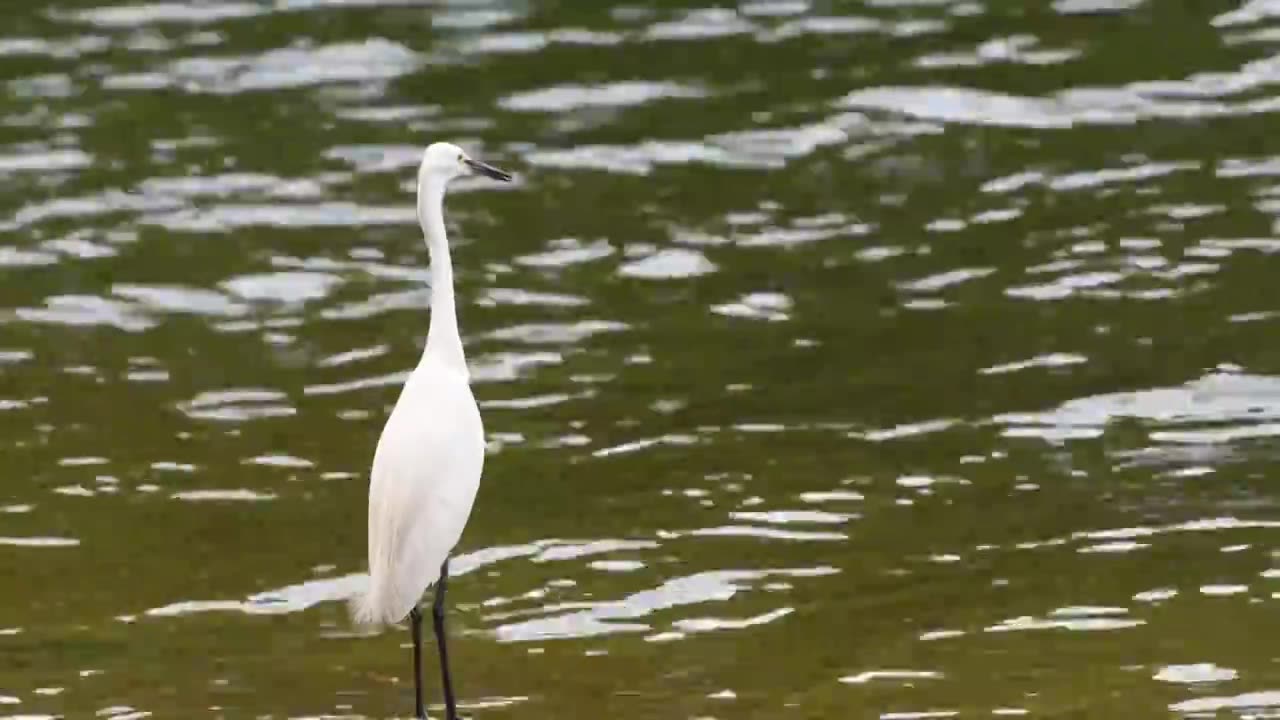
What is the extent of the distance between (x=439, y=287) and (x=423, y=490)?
693 mm

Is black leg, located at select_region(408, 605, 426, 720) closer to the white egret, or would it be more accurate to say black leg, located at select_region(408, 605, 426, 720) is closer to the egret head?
the white egret

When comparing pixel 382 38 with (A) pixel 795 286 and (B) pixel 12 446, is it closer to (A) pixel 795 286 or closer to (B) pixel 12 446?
(A) pixel 795 286

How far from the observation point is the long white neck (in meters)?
7.79

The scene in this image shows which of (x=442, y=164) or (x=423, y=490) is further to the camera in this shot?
(x=442, y=164)

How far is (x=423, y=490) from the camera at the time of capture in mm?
7531

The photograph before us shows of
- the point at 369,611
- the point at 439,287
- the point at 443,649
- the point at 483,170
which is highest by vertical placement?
the point at 483,170

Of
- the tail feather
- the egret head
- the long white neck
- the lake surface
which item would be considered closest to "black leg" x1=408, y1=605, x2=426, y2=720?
the tail feather

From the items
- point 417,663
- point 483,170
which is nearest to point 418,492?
point 417,663

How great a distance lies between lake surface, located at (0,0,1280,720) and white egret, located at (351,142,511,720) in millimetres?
452

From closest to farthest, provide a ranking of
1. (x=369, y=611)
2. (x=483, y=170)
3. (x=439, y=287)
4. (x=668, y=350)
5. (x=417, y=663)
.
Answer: (x=417, y=663)
(x=369, y=611)
(x=439, y=287)
(x=483, y=170)
(x=668, y=350)

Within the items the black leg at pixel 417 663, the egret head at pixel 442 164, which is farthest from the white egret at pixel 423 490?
the egret head at pixel 442 164

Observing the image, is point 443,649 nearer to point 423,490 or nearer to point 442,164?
point 423,490

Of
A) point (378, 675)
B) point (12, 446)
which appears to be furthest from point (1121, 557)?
point (12, 446)

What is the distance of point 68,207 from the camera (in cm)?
1448
